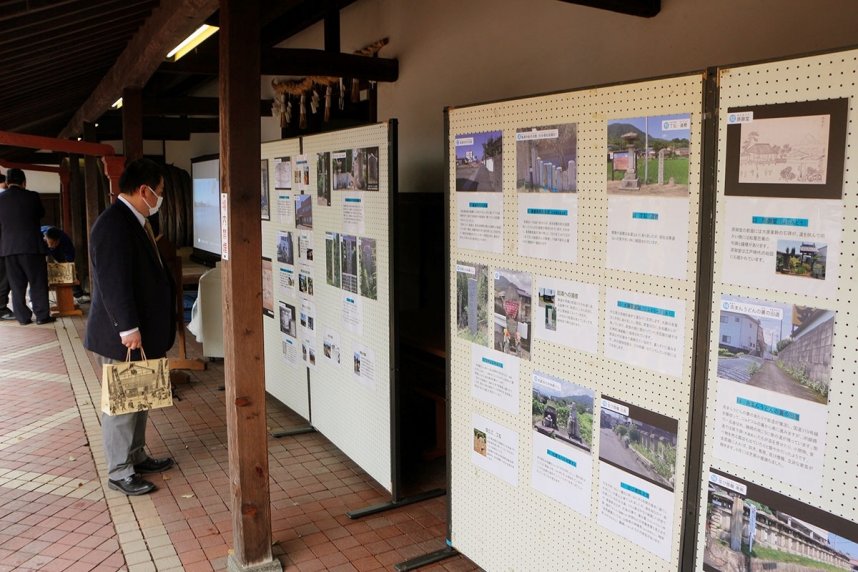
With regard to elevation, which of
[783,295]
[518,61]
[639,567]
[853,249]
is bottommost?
[639,567]

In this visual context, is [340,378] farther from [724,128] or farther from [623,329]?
[724,128]

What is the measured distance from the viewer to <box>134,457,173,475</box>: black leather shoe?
4.55 metres

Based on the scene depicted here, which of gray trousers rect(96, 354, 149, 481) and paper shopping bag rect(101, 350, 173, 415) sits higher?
paper shopping bag rect(101, 350, 173, 415)

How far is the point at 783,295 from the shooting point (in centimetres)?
182

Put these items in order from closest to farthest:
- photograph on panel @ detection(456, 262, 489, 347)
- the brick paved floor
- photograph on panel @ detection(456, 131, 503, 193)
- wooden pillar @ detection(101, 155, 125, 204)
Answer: photograph on panel @ detection(456, 131, 503, 193) < photograph on panel @ detection(456, 262, 489, 347) < the brick paved floor < wooden pillar @ detection(101, 155, 125, 204)

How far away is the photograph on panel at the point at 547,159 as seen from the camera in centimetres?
247

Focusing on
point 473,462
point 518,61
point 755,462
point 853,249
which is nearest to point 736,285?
point 853,249

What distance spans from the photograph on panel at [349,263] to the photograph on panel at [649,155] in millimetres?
2001

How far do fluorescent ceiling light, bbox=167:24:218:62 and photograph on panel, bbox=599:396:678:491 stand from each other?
4861mm

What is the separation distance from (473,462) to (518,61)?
112 inches

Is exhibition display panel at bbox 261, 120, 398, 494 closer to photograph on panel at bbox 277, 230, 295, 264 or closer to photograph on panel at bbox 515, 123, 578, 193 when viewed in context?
photograph on panel at bbox 277, 230, 295, 264

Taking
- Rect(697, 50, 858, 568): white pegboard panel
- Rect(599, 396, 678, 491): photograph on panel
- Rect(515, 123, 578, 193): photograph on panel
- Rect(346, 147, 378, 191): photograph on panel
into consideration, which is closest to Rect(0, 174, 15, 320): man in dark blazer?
Rect(346, 147, 378, 191): photograph on panel

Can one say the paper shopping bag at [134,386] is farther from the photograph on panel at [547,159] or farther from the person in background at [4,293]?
the person in background at [4,293]

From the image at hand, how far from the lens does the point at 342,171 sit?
4.09 m
